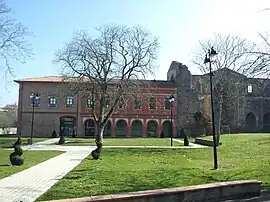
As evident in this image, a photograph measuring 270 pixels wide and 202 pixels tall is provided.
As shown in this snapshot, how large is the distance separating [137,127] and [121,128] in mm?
2810

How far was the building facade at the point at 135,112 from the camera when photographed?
196 ft

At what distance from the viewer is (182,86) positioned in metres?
65.9

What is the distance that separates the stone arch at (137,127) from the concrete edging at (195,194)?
54.2 m

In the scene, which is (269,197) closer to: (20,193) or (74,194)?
(74,194)

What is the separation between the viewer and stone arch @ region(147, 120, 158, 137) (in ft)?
206

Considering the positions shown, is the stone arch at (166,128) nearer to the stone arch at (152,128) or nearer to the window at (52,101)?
the stone arch at (152,128)

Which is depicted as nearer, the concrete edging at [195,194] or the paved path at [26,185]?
the concrete edging at [195,194]

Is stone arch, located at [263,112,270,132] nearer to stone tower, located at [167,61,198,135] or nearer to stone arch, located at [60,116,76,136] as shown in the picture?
stone tower, located at [167,61,198,135]

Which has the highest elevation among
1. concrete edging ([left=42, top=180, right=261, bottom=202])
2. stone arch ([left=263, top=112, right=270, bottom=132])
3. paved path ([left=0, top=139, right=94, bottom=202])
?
stone arch ([left=263, top=112, right=270, bottom=132])

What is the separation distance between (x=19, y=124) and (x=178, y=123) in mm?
26699

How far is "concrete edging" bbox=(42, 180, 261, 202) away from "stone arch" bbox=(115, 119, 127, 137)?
5404 centimetres

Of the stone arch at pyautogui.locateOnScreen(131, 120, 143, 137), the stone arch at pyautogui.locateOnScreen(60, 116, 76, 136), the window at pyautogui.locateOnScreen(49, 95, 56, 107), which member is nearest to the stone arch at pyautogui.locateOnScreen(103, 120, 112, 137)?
the stone arch at pyautogui.locateOnScreen(131, 120, 143, 137)

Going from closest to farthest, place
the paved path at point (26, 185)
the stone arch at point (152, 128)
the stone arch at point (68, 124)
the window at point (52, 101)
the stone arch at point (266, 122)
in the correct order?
the paved path at point (26, 185)
the stone arch at point (68, 124)
the window at point (52, 101)
the stone arch at point (152, 128)
the stone arch at point (266, 122)

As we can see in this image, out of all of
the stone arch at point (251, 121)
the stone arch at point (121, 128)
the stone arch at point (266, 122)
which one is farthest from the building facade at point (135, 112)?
the stone arch at point (266, 122)
